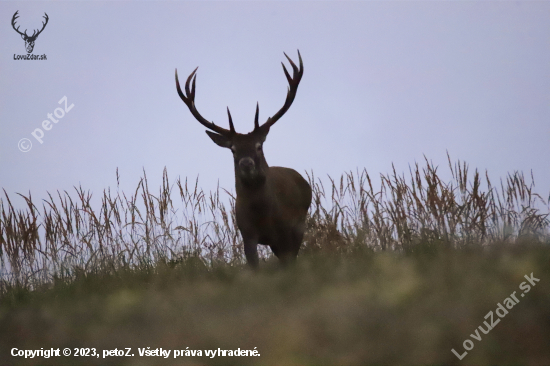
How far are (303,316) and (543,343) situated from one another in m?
1.07

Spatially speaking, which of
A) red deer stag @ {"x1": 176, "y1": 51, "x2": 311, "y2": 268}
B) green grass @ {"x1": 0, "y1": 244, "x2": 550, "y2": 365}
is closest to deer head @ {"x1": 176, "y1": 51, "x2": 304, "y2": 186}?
red deer stag @ {"x1": 176, "y1": 51, "x2": 311, "y2": 268}

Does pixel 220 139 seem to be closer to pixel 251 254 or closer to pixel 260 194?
pixel 260 194

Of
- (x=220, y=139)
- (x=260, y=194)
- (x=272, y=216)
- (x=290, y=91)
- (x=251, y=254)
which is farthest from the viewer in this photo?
(x=290, y=91)

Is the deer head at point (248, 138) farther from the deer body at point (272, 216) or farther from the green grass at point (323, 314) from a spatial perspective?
the green grass at point (323, 314)

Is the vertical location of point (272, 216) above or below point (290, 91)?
below

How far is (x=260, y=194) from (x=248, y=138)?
57 cm

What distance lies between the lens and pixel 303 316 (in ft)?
8.09

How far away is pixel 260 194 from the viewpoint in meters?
4.54

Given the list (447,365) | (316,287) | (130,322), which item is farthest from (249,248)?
(447,365)

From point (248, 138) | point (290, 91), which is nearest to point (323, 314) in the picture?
point (248, 138)

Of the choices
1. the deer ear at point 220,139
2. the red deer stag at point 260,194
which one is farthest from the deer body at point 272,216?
the deer ear at point 220,139

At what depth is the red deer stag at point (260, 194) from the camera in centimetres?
448

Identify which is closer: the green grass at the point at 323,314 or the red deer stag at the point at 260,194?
the green grass at the point at 323,314

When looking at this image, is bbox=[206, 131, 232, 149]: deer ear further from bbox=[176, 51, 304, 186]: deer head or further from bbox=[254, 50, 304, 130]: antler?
bbox=[254, 50, 304, 130]: antler
